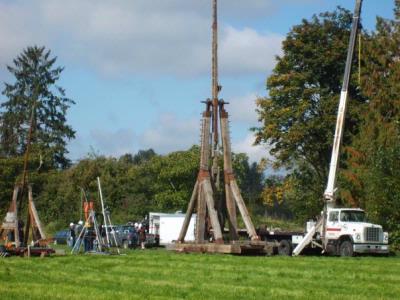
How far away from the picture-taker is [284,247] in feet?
121

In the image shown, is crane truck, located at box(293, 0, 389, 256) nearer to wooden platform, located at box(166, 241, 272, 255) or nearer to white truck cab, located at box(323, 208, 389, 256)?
white truck cab, located at box(323, 208, 389, 256)

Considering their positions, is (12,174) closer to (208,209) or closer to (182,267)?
(208,209)

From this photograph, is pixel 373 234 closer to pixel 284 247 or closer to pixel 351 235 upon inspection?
pixel 351 235

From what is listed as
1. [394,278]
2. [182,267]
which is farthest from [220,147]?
[394,278]

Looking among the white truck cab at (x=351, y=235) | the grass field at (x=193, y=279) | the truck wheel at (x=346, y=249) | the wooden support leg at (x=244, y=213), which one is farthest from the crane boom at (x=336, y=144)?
the grass field at (x=193, y=279)

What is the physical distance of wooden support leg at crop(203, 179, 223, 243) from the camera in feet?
105

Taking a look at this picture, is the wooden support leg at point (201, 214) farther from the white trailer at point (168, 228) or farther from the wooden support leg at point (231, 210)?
the white trailer at point (168, 228)

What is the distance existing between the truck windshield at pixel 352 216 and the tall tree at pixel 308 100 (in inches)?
728

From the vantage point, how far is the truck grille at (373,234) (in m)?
34.0

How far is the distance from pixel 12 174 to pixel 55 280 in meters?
57.1

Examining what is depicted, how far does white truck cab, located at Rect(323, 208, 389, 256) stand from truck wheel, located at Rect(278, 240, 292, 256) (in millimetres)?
2300

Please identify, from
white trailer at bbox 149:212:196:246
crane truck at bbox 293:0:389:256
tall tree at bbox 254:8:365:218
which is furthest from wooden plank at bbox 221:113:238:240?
tall tree at bbox 254:8:365:218

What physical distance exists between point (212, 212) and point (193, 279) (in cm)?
1408

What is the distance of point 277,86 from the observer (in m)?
57.4
